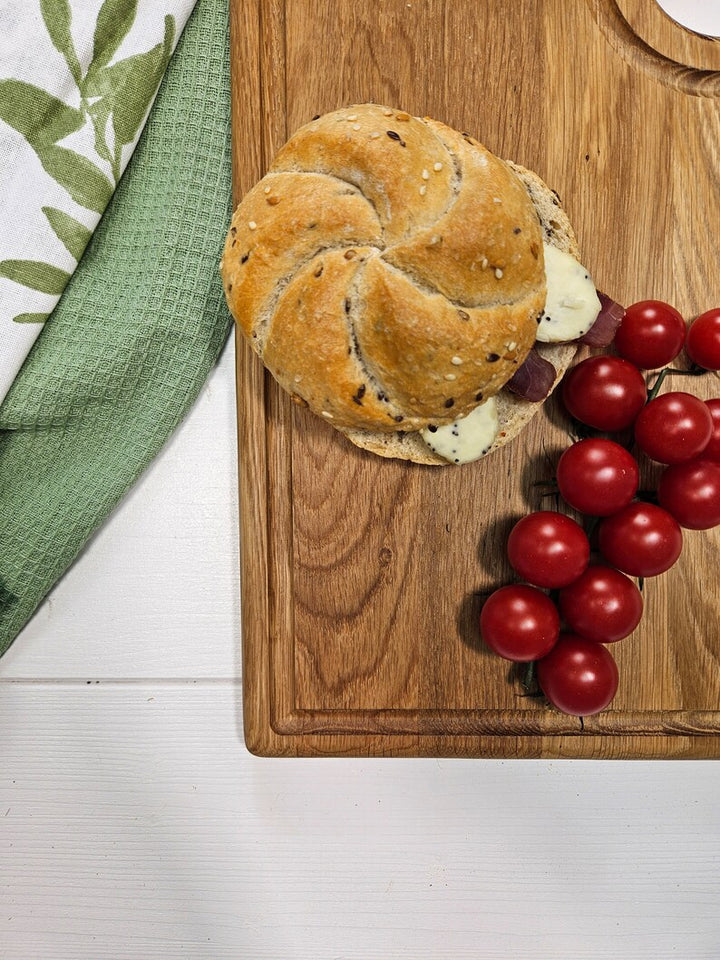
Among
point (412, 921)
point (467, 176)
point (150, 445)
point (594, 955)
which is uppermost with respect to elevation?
point (467, 176)

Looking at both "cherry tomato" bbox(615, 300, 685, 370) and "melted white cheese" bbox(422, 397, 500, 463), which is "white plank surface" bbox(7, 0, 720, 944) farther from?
"cherry tomato" bbox(615, 300, 685, 370)

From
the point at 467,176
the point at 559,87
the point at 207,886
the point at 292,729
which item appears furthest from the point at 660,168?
the point at 207,886

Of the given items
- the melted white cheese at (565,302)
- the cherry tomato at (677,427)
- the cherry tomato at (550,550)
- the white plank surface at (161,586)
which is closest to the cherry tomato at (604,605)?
the cherry tomato at (550,550)

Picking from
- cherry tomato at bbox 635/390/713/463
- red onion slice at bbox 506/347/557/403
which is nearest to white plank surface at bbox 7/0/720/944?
red onion slice at bbox 506/347/557/403

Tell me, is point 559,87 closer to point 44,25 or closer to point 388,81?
point 388,81

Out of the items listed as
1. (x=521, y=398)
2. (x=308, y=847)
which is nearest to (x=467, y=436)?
(x=521, y=398)

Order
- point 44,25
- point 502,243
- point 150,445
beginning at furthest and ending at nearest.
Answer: point 150,445, point 44,25, point 502,243
